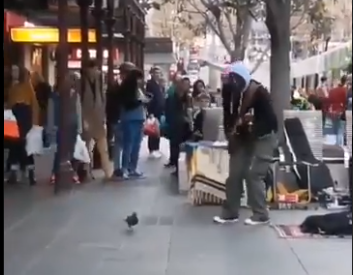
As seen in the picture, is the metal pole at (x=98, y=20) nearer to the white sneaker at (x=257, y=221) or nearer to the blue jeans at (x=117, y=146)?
the blue jeans at (x=117, y=146)

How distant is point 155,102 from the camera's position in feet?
69.8

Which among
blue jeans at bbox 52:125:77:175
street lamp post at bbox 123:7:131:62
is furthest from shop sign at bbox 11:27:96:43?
blue jeans at bbox 52:125:77:175

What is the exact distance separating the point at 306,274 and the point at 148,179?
8312 millimetres

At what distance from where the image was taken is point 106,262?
30.5 feet

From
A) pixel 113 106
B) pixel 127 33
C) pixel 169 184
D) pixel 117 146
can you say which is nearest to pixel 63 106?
pixel 113 106

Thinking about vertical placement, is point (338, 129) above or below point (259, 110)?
below

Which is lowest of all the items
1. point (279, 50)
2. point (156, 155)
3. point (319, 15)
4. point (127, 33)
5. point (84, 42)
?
point (156, 155)

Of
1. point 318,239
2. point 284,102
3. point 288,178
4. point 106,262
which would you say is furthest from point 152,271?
point 284,102

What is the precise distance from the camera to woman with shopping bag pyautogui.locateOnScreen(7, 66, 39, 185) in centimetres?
1519

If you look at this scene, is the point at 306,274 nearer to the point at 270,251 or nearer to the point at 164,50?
the point at 270,251

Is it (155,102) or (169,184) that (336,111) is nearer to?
(155,102)

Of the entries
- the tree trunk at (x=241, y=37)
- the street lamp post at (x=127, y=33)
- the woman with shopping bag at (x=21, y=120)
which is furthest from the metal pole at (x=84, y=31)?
the tree trunk at (x=241, y=37)

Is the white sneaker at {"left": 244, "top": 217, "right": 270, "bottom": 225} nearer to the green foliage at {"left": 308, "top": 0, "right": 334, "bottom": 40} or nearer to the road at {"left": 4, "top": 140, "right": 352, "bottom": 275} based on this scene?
the road at {"left": 4, "top": 140, "right": 352, "bottom": 275}

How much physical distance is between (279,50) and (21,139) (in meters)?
4.17
